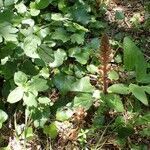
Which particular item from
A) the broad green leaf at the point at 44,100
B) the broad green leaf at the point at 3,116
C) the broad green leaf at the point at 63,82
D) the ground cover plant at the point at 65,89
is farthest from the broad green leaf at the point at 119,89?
the broad green leaf at the point at 3,116

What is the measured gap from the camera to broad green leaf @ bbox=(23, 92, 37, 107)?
2251 mm

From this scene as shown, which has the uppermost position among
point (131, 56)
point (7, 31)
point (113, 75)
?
point (7, 31)

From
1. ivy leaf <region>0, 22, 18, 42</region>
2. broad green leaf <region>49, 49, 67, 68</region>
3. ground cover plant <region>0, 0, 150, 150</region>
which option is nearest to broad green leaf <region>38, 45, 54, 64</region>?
ground cover plant <region>0, 0, 150, 150</region>

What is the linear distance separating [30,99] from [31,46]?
14.0 inches

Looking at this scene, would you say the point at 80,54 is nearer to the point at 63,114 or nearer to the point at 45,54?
the point at 45,54

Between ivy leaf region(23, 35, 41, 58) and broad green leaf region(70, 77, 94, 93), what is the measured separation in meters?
0.33

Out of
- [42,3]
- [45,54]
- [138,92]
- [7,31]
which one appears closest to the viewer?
[7,31]

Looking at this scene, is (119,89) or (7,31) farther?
(119,89)

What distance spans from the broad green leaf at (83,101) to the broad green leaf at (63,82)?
13cm

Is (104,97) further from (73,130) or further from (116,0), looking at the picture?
(116,0)

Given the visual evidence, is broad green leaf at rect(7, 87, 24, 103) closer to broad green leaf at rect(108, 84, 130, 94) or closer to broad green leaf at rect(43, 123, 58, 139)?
broad green leaf at rect(43, 123, 58, 139)

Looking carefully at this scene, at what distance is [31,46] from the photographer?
2.40 m

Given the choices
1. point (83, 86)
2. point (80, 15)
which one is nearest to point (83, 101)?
point (83, 86)

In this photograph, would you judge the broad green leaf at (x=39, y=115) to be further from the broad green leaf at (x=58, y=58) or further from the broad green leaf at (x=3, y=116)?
the broad green leaf at (x=58, y=58)
